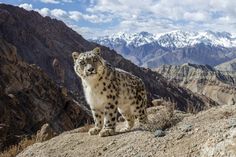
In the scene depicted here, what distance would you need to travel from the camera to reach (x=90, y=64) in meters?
11.2

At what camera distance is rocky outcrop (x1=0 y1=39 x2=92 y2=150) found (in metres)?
48.5

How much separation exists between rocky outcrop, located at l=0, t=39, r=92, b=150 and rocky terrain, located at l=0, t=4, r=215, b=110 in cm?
2767

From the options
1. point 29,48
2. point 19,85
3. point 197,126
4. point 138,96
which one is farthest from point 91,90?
point 29,48

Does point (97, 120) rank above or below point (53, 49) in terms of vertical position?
below

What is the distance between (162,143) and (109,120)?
8.87 feet

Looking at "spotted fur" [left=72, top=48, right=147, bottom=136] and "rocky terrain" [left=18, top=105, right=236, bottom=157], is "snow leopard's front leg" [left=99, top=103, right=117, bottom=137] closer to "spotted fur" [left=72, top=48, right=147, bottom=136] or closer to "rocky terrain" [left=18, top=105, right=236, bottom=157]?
"spotted fur" [left=72, top=48, right=147, bottom=136]

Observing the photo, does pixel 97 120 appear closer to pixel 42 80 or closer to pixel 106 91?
pixel 106 91

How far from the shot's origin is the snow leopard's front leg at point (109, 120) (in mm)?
11680

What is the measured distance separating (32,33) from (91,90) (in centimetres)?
13297

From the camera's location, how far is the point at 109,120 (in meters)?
11.8

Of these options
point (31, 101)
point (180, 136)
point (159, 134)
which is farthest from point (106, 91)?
point (31, 101)

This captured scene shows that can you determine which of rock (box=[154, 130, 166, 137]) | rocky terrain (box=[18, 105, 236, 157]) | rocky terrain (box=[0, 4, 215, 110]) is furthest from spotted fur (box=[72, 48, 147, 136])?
rocky terrain (box=[0, 4, 215, 110])

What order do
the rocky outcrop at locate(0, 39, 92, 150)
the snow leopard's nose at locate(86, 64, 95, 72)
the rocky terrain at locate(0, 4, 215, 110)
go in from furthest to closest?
the rocky terrain at locate(0, 4, 215, 110) → the rocky outcrop at locate(0, 39, 92, 150) → the snow leopard's nose at locate(86, 64, 95, 72)

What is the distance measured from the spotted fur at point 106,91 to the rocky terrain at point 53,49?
80254 millimetres
